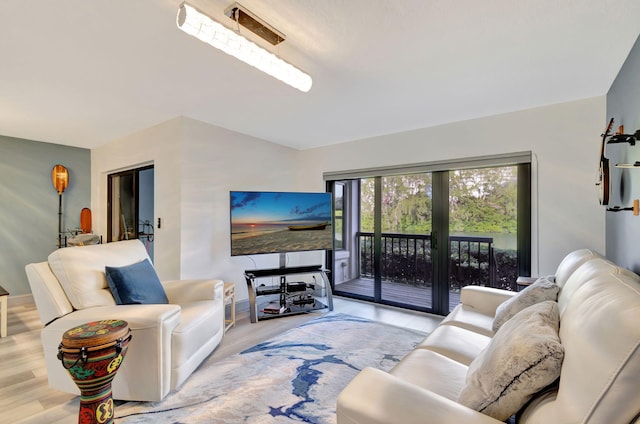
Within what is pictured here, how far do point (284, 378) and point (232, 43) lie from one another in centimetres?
216

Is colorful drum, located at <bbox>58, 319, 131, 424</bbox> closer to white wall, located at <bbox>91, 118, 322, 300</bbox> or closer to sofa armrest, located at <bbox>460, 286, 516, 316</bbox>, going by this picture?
white wall, located at <bbox>91, 118, 322, 300</bbox>

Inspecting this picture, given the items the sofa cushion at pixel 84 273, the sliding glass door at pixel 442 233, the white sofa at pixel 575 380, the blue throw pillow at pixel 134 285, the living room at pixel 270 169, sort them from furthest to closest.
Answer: the sliding glass door at pixel 442 233
the living room at pixel 270 169
the blue throw pillow at pixel 134 285
the sofa cushion at pixel 84 273
the white sofa at pixel 575 380

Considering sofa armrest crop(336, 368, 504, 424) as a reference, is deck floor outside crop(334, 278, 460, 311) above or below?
below

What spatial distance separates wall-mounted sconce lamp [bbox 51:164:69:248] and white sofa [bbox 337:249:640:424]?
200 inches

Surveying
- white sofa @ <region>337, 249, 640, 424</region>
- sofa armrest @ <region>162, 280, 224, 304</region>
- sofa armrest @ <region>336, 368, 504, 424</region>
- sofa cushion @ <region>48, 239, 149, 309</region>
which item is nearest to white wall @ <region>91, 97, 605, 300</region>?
sofa armrest @ <region>162, 280, 224, 304</region>

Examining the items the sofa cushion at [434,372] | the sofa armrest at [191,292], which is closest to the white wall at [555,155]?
the sofa cushion at [434,372]

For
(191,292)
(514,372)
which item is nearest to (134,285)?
(191,292)

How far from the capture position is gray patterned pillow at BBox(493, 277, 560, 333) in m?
1.69

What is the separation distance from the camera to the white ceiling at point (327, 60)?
5.05 ft

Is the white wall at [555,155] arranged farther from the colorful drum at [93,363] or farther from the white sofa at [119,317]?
the colorful drum at [93,363]

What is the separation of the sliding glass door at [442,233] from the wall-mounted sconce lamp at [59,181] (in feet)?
12.7

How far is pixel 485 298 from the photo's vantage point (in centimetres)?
232

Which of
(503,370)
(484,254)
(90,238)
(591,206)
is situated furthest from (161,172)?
(591,206)

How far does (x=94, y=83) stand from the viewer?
240 cm
